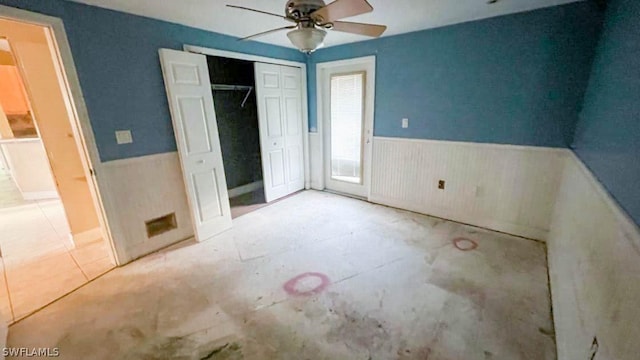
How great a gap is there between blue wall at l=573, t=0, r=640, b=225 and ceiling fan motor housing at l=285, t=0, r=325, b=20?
1.65 meters

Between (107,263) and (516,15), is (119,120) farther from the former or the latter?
(516,15)

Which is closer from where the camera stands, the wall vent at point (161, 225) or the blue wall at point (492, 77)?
the blue wall at point (492, 77)

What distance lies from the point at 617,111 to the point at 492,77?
1596 mm

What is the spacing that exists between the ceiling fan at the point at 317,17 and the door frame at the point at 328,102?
1735 mm

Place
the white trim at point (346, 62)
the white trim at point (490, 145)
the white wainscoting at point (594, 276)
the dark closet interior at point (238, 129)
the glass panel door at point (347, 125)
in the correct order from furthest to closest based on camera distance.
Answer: the dark closet interior at point (238, 129) < the glass panel door at point (347, 125) < the white trim at point (346, 62) < the white trim at point (490, 145) < the white wainscoting at point (594, 276)

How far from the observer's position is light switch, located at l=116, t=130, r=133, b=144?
2447mm

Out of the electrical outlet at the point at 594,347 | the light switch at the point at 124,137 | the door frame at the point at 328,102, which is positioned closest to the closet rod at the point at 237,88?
the door frame at the point at 328,102

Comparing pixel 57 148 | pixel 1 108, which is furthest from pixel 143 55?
pixel 1 108

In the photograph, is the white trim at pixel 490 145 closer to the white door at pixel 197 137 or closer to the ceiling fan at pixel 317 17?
the ceiling fan at pixel 317 17

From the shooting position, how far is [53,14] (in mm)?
1984

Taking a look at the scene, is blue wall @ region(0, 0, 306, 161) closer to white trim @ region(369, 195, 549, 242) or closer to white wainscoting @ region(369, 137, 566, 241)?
white wainscoting @ region(369, 137, 566, 241)

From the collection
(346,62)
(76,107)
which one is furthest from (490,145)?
(76,107)

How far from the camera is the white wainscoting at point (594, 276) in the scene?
876 millimetres

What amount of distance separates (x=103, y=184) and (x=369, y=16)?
2963mm
